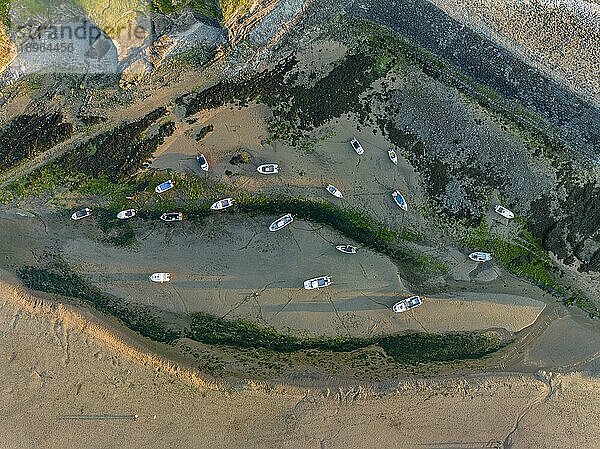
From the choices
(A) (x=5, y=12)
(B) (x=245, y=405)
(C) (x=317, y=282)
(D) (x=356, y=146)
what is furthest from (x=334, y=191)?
(A) (x=5, y=12)

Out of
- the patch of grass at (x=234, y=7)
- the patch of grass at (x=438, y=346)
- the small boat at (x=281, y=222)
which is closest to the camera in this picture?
the patch of grass at (x=234, y=7)

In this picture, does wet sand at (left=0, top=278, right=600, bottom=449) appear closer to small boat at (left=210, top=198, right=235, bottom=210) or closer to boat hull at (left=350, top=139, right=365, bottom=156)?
small boat at (left=210, top=198, right=235, bottom=210)

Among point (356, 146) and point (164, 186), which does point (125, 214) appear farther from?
point (356, 146)

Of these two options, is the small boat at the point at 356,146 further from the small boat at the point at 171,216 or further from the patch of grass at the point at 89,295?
the patch of grass at the point at 89,295

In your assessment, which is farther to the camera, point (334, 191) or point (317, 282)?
point (334, 191)

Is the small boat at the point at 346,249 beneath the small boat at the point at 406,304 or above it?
above

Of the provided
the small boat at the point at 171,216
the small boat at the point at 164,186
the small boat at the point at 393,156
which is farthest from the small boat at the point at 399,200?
the small boat at the point at 164,186
